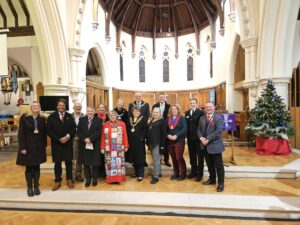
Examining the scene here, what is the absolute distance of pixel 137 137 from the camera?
13.2 feet

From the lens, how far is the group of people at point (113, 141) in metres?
3.50

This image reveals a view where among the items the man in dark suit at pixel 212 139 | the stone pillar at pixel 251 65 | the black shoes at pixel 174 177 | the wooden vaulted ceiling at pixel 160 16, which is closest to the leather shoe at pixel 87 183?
the black shoes at pixel 174 177

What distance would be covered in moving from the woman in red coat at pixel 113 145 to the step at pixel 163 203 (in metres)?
0.44

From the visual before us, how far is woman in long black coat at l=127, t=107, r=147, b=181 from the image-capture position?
13.1 ft

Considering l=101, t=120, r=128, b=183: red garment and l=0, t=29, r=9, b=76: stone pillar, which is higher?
l=0, t=29, r=9, b=76: stone pillar

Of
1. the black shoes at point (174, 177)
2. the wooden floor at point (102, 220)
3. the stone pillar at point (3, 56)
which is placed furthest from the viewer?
the stone pillar at point (3, 56)

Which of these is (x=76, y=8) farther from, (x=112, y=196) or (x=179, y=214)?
(x=179, y=214)

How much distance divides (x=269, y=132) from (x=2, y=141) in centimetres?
881

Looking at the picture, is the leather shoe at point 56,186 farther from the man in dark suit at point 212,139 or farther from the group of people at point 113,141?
the man in dark suit at point 212,139

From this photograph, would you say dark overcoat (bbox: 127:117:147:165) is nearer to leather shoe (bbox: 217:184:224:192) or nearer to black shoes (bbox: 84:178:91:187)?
black shoes (bbox: 84:178:91:187)

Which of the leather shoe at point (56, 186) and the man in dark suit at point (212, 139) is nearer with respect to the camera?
the man in dark suit at point (212, 139)

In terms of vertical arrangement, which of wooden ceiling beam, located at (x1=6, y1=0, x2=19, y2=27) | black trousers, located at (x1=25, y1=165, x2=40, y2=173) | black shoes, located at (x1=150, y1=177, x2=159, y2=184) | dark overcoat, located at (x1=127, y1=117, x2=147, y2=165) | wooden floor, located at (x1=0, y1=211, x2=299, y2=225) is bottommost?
wooden floor, located at (x1=0, y1=211, x2=299, y2=225)

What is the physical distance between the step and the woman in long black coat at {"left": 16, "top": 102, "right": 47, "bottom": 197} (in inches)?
12.8

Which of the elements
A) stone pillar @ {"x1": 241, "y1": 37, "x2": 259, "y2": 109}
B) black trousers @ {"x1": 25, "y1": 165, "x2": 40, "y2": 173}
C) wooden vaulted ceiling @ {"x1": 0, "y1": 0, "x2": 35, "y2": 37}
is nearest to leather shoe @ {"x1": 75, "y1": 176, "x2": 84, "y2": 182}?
black trousers @ {"x1": 25, "y1": 165, "x2": 40, "y2": 173}
